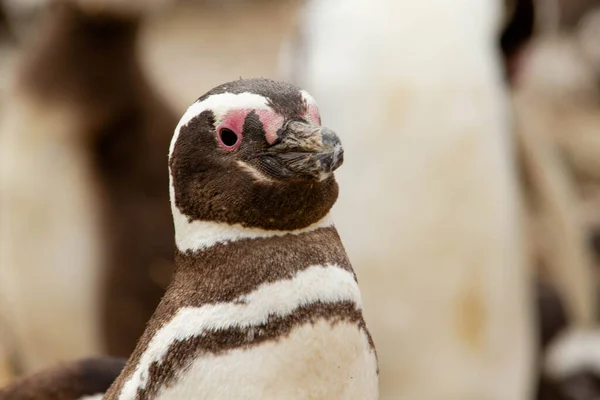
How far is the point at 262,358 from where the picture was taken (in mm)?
1027

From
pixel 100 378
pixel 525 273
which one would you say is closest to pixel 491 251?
pixel 525 273

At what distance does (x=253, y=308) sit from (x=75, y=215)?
77.9 inches

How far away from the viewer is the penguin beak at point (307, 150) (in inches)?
40.3

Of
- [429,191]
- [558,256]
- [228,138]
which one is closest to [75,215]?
[429,191]

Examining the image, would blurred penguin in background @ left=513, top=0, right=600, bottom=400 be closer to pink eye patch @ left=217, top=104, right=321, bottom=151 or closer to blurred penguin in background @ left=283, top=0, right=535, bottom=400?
blurred penguin in background @ left=283, top=0, right=535, bottom=400

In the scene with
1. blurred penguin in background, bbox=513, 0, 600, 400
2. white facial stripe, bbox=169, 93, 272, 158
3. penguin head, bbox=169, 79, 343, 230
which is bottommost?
blurred penguin in background, bbox=513, 0, 600, 400

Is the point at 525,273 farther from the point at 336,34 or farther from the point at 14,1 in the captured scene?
the point at 14,1

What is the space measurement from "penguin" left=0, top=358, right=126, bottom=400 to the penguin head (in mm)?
367

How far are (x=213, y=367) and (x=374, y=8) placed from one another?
1.63 m

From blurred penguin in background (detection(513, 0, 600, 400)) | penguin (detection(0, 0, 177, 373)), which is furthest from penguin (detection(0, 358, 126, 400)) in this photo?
blurred penguin in background (detection(513, 0, 600, 400))

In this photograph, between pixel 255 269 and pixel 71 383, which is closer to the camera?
pixel 255 269

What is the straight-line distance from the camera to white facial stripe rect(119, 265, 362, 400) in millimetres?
1033

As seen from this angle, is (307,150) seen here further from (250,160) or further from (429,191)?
(429,191)

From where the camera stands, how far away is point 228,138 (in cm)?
107
